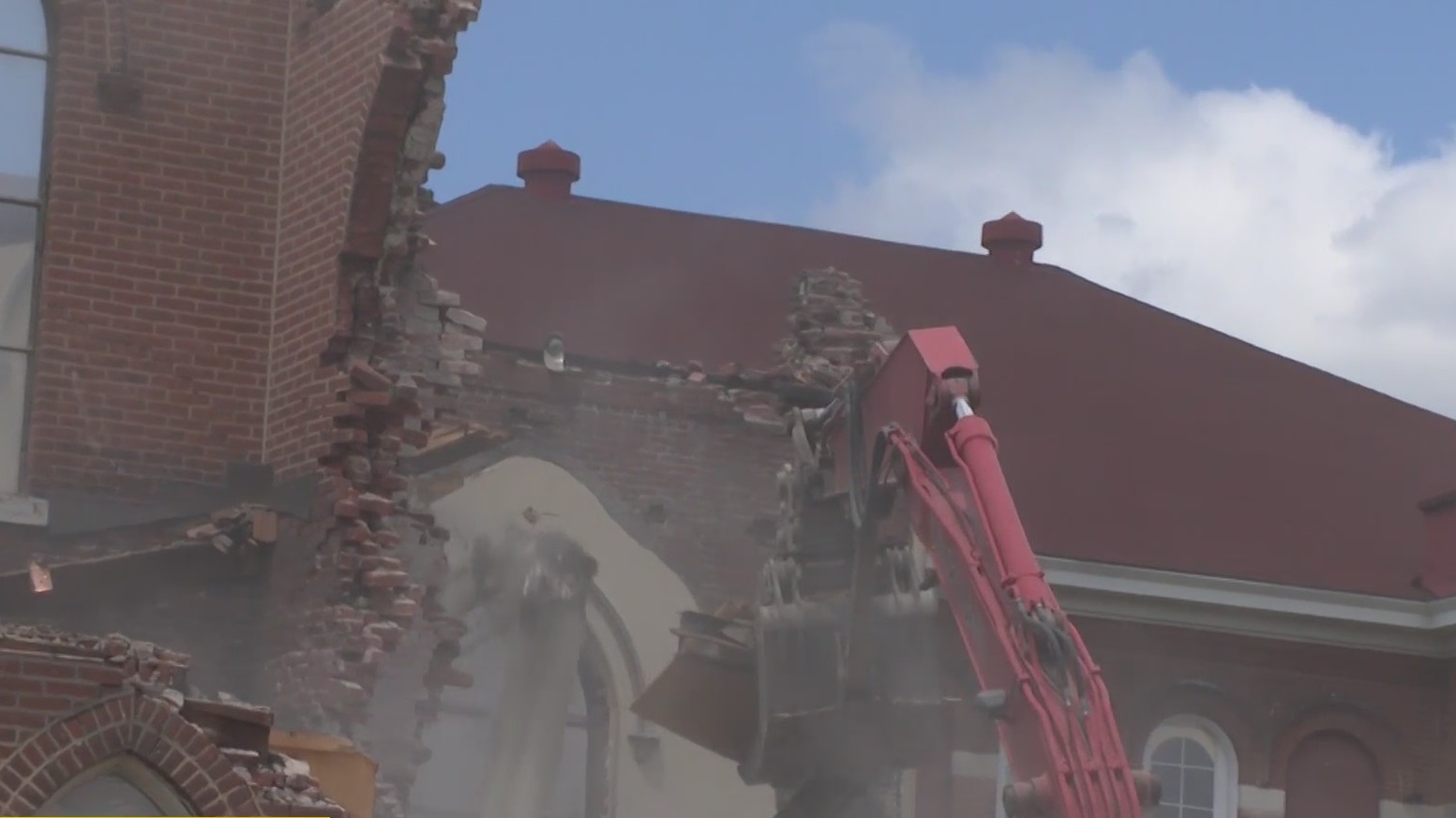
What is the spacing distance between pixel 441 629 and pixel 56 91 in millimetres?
3602

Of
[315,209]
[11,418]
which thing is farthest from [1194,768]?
[11,418]

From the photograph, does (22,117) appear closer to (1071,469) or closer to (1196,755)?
(1071,469)

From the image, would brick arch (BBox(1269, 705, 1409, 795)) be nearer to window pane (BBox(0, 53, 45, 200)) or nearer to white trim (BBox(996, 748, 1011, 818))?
white trim (BBox(996, 748, 1011, 818))

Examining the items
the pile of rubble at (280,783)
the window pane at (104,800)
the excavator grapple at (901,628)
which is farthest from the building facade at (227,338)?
the window pane at (104,800)

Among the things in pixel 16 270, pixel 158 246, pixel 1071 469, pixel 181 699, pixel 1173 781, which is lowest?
pixel 181 699

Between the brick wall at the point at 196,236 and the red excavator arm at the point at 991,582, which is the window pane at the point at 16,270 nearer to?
the brick wall at the point at 196,236

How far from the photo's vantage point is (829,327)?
19.4 meters

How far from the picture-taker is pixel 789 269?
74.5 feet

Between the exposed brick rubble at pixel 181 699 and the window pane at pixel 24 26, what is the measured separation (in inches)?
178

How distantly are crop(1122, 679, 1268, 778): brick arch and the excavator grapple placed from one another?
21.3ft

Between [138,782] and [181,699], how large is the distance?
1.14 ft

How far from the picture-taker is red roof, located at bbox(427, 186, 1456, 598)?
2081cm

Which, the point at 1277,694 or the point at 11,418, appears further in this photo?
the point at 1277,694

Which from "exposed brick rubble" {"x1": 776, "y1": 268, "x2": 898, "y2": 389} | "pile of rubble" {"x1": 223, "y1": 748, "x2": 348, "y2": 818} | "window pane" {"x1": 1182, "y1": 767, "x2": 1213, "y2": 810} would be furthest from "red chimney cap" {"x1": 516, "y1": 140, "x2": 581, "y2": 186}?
"pile of rubble" {"x1": 223, "y1": 748, "x2": 348, "y2": 818}
